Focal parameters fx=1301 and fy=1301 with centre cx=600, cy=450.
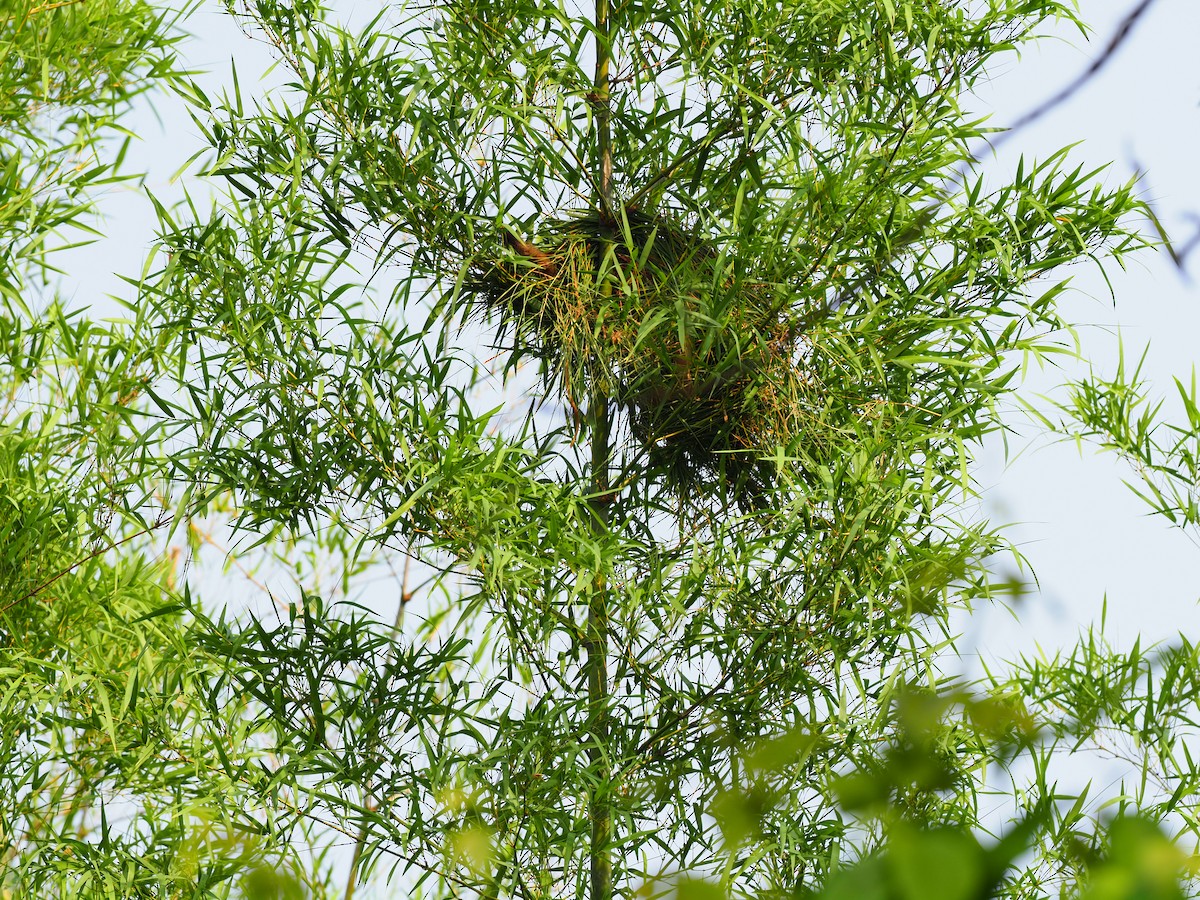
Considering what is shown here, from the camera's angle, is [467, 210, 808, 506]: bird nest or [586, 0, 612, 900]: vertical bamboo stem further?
[467, 210, 808, 506]: bird nest

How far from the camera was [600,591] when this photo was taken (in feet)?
10.1

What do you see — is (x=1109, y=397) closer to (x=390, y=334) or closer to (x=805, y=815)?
(x=805, y=815)

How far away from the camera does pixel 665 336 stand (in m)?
3.25

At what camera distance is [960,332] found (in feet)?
11.5

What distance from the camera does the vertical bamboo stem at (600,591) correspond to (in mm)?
2955

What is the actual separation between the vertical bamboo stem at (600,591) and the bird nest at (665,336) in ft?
0.24

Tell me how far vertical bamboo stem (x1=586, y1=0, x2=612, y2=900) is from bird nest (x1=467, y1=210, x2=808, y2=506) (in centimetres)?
7

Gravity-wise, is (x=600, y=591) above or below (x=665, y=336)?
below

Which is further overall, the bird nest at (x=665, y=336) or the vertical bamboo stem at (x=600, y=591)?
the bird nest at (x=665, y=336)

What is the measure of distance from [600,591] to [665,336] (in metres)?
0.66

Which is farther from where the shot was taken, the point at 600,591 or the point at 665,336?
the point at 665,336

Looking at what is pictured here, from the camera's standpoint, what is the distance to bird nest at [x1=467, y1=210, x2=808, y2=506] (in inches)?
125

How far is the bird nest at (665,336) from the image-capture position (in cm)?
318

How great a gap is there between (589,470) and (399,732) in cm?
82
